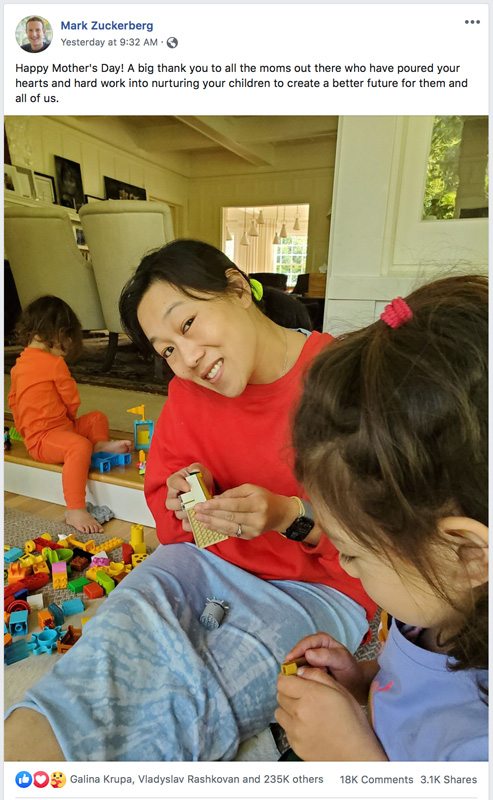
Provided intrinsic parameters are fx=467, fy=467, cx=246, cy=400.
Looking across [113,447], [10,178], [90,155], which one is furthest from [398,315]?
[90,155]

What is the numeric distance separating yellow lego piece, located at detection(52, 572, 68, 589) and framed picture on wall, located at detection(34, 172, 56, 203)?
323cm

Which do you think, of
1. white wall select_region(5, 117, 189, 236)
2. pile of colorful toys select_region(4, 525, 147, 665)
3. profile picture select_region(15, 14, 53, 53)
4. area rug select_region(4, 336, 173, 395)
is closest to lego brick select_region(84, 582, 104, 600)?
pile of colorful toys select_region(4, 525, 147, 665)

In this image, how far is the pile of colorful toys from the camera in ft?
2.39

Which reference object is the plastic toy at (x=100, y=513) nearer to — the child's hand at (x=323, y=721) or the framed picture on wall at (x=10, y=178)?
the child's hand at (x=323, y=721)

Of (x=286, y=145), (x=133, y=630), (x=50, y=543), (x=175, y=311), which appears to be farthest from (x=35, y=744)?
(x=286, y=145)

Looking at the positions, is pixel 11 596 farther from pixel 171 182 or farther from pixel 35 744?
pixel 171 182

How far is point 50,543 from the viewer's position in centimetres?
102

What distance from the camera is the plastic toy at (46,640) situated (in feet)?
2.34

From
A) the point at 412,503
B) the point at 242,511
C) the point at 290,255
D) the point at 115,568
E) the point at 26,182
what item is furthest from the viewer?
the point at 290,255

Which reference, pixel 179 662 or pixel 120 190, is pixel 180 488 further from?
pixel 120 190
